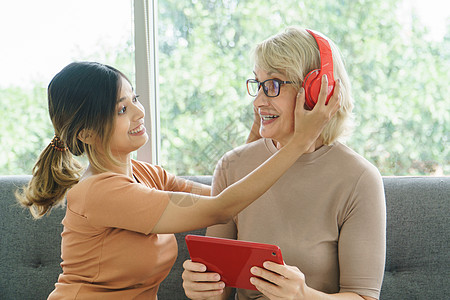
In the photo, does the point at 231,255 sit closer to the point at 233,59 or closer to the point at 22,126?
the point at 233,59

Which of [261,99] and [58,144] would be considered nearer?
[261,99]

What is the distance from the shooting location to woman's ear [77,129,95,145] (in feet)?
3.89

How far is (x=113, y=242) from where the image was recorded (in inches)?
47.3

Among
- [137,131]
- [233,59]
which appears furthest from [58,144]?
[233,59]

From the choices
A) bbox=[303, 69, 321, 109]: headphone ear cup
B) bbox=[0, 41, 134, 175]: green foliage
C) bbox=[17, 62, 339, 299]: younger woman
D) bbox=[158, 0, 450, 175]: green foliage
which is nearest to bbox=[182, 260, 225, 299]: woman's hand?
bbox=[17, 62, 339, 299]: younger woman

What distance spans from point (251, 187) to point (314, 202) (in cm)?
25

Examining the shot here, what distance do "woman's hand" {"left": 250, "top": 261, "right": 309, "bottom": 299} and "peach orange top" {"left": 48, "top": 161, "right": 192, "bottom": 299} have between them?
31 cm

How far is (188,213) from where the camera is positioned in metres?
1.12

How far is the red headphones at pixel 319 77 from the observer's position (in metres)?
1.07

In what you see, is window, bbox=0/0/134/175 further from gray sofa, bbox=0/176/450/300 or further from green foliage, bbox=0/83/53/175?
gray sofa, bbox=0/176/450/300

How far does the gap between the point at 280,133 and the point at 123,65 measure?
1.08m

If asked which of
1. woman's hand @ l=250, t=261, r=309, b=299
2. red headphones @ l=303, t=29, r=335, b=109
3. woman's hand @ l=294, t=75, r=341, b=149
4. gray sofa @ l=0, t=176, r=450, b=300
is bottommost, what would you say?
gray sofa @ l=0, t=176, r=450, b=300

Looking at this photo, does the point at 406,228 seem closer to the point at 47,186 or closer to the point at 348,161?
the point at 348,161

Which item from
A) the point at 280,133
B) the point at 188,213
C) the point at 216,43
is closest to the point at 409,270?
the point at 280,133
